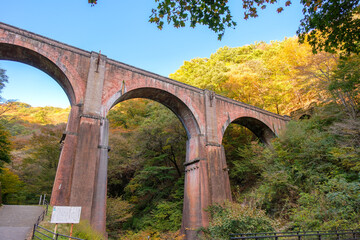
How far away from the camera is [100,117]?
460 inches

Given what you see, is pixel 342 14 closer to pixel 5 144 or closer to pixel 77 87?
pixel 77 87

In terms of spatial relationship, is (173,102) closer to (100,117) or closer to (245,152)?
(100,117)

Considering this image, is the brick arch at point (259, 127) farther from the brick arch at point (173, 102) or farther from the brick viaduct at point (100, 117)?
the brick arch at point (173, 102)

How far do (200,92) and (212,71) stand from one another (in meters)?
10.5

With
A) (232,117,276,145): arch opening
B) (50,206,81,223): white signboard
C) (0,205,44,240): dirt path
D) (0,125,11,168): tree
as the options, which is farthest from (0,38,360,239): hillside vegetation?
(50,206,81,223): white signboard

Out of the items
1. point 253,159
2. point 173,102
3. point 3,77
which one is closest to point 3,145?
point 3,77

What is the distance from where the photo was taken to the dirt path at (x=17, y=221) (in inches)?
296

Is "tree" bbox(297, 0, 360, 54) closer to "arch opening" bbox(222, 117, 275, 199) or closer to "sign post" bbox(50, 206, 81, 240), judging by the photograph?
"sign post" bbox(50, 206, 81, 240)

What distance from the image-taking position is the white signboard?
6.51 metres

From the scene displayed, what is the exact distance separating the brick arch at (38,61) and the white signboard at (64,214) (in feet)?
20.8

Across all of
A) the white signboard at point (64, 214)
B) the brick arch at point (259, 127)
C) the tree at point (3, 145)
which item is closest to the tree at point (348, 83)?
the brick arch at point (259, 127)

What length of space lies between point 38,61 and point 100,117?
423 centimetres

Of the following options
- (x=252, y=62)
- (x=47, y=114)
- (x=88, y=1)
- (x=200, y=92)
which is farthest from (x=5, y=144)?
(x=47, y=114)

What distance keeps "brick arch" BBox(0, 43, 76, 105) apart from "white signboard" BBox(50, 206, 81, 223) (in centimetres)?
635
